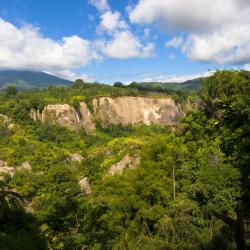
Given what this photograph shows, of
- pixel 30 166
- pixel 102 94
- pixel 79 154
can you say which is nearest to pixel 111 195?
pixel 30 166

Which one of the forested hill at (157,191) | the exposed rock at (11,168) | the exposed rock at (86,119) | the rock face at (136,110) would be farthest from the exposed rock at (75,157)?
the rock face at (136,110)

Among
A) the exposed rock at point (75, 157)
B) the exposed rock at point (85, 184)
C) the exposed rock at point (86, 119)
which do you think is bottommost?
the exposed rock at point (85, 184)

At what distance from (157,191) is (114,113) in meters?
83.2

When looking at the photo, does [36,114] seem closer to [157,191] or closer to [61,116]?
[61,116]

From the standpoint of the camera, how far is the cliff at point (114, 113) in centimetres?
9944

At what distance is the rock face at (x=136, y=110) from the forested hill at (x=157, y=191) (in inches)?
1454

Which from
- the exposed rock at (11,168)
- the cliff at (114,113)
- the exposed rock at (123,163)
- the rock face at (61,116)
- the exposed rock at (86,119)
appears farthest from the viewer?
the exposed rock at (86,119)

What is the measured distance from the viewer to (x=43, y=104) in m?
99.9

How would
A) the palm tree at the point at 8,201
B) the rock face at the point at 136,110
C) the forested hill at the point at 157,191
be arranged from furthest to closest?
the rock face at the point at 136,110, the forested hill at the point at 157,191, the palm tree at the point at 8,201

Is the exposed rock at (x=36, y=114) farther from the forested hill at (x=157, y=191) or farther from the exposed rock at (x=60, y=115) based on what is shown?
the forested hill at (x=157, y=191)

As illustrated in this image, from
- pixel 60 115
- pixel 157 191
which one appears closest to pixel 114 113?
pixel 60 115

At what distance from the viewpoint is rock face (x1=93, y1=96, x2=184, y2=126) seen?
111m

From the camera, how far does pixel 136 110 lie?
384ft

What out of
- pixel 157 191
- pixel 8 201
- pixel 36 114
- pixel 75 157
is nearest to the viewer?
pixel 8 201
